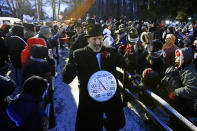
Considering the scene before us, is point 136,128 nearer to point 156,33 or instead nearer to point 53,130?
point 53,130

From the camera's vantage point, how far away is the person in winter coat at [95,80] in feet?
8.70

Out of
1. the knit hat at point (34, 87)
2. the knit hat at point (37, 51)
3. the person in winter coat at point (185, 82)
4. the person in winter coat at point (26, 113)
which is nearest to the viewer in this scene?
the person in winter coat at point (26, 113)

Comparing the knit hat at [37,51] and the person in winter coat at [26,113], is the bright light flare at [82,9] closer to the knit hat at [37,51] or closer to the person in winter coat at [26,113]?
the knit hat at [37,51]

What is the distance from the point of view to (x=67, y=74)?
2.60 metres

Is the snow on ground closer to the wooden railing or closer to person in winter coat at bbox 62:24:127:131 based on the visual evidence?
the wooden railing

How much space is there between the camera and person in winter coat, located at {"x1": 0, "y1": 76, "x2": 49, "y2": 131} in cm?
203

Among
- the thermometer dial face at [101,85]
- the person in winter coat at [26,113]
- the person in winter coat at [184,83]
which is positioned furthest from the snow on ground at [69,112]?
the person in winter coat at [26,113]

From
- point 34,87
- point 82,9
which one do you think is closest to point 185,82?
point 34,87

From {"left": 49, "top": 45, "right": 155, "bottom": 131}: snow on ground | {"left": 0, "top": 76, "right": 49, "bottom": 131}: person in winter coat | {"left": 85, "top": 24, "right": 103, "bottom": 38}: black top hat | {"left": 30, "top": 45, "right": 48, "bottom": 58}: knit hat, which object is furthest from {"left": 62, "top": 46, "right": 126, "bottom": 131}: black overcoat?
{"left": 49, "top": 45, "right": 155, "bottom": 131}: snow on ground

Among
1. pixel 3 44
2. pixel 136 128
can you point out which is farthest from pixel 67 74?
pixel 3 44

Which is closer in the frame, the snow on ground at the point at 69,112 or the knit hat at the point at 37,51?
the knit hat at the point at 37,51

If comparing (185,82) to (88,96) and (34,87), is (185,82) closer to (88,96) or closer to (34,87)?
(88,96)

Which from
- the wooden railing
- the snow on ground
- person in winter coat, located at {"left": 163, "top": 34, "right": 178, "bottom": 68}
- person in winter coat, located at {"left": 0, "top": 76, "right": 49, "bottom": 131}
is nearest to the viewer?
person in winter coat, located at {"left": 0, "top": 76, "right": 49, "bottom": 131}

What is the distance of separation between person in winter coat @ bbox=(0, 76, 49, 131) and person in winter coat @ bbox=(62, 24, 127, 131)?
0.54m
